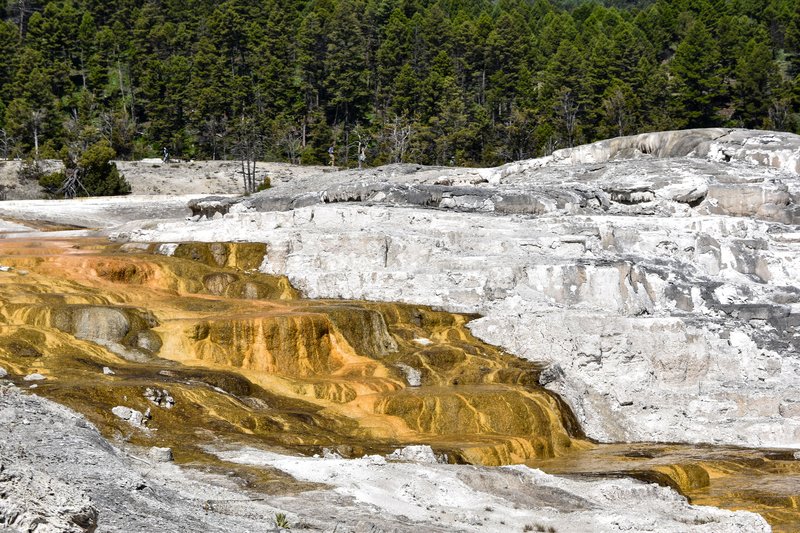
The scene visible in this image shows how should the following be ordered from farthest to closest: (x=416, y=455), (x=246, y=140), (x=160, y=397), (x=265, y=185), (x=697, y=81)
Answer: (x=697, y=81) < (x=246, y=140) < (x=265, y=185) < (x=160, y=397) < (x=416, y=455)

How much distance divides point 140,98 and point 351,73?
15.3 m

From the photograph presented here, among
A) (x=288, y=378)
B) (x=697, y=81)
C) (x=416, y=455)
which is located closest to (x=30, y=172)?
(x=288, y=378)

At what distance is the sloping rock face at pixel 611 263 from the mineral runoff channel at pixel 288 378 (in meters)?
1.22

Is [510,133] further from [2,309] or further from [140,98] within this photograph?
[2,309]

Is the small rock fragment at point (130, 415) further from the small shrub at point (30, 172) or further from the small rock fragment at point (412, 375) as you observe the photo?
the small shrub at point (30, 172)

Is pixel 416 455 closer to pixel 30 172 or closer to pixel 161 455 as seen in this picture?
pixel 161 455

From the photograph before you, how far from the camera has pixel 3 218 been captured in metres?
42.1

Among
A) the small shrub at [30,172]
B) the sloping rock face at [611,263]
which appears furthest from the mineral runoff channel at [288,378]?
the small shrub at [30,172]

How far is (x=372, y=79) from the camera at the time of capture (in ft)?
255

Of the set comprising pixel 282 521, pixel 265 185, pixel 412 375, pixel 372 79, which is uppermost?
pixel 372 79

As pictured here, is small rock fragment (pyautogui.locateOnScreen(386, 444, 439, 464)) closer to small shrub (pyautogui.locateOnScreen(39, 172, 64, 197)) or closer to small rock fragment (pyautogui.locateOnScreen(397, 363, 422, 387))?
small rock fragment (pyautogui.locateOnScreen(397, 363, 422, 387))

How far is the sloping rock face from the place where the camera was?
25422 millimetres

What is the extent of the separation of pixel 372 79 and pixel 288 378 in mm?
56451

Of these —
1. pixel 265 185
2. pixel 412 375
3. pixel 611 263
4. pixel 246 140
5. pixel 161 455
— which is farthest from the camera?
pixel 246 140
